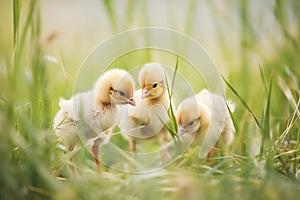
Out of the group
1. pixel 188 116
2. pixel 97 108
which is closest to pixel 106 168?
pixel 97 108

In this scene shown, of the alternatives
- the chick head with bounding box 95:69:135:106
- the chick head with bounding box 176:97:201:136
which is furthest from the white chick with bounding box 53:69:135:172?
the chick head with bounding box 176:97:201:136

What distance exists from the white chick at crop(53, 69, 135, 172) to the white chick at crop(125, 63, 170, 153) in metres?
0.09

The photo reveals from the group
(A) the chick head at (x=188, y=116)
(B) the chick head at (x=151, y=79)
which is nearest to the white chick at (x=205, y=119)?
(A) the chick head at (x=188, y=116)

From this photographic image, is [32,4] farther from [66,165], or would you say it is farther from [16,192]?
[16,192]

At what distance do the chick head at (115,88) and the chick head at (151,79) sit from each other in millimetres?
57

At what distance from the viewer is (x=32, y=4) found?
1.73 m

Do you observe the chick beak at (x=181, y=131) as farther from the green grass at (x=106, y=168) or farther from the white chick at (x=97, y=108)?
the white chick at (x=97, y=108)

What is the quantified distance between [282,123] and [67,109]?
87 cm

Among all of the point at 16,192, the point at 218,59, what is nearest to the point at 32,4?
the point at 16,192

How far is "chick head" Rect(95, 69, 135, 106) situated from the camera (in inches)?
71.2

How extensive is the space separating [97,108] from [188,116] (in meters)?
0.33

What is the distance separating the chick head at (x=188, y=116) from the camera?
1866 mm

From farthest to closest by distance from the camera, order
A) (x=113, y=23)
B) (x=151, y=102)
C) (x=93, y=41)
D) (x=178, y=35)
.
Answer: (x=93, y=41), (x=178, y=35), (x=113, y=23), (x=151, y=102)

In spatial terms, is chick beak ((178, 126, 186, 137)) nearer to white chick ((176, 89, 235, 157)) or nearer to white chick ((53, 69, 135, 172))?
white chick ((176, 89, 235, 157))
